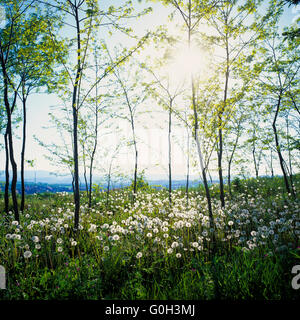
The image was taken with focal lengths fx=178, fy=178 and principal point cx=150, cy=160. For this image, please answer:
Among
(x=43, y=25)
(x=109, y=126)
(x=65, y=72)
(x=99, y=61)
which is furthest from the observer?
(x=109, y=126)

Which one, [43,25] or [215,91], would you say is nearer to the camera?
[43,25]

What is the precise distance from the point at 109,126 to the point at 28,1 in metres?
6.54

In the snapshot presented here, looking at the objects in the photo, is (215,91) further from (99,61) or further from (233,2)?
(99,61)

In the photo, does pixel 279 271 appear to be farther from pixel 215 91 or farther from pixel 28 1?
pixel 28 1

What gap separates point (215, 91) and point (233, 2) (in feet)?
12.1

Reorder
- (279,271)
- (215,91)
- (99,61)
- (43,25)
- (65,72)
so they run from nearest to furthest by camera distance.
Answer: (279,271) < (43,25) < (65,72) < (215,91) < (99,61)
